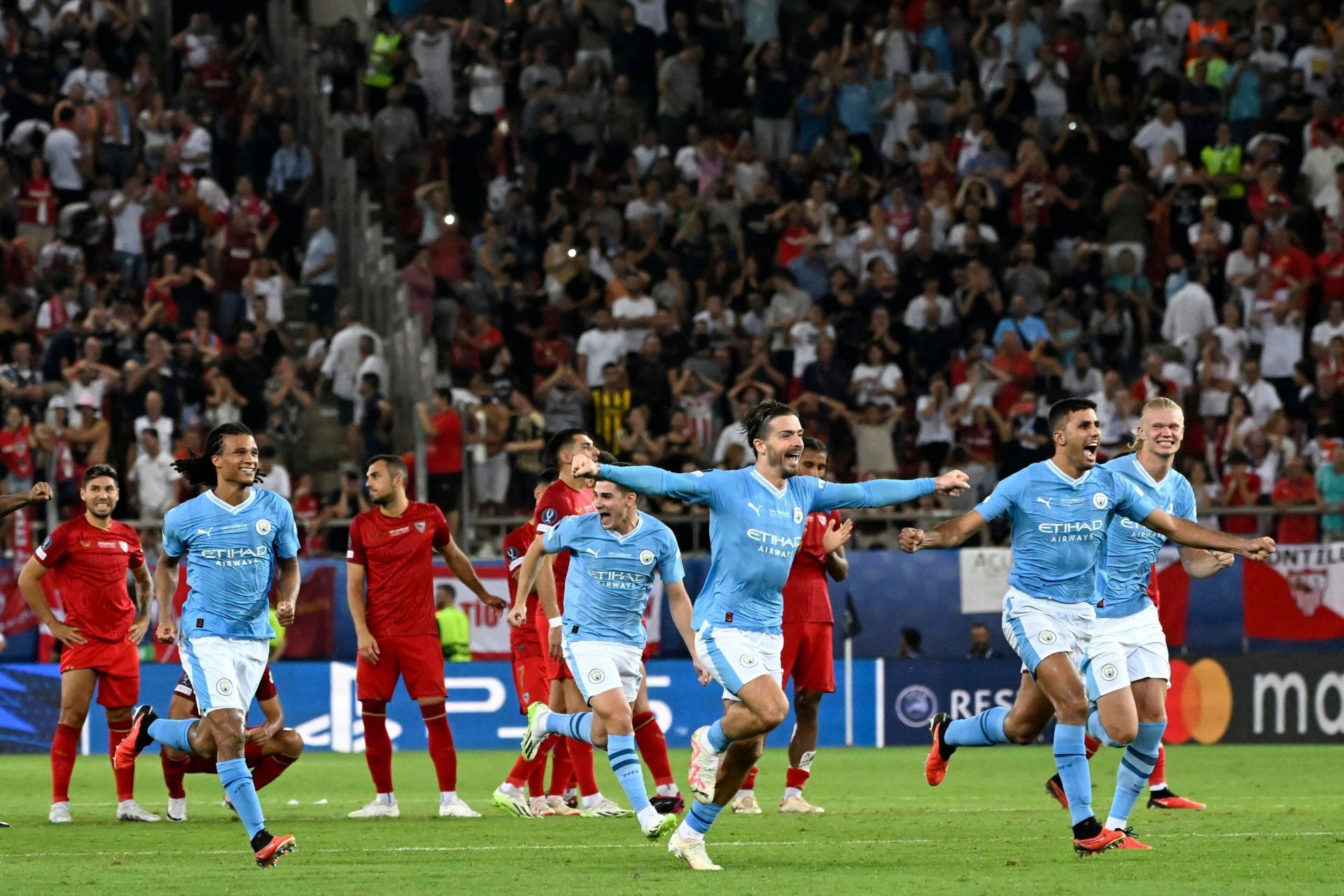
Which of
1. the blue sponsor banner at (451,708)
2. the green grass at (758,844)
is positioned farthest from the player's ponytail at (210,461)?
the blue sponsor banner at (451,708)

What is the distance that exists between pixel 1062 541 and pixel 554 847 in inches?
133

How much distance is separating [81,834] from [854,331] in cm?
1345

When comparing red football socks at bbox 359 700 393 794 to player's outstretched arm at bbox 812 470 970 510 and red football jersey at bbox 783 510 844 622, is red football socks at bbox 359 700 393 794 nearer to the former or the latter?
red football jersey at bbox 783 510 844 622

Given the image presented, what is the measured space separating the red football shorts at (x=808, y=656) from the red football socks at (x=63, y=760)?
16.6 ft

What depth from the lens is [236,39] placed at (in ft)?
94.4

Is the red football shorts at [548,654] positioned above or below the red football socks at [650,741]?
above

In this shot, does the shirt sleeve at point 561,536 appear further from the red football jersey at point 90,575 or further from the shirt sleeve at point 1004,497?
the red football jersey at point 90,575

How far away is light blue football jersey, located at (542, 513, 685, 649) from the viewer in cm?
1205

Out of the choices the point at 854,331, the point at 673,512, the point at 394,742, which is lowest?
the point at 394,742

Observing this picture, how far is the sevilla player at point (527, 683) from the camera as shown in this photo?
1392 cm

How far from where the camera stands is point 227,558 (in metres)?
11.5

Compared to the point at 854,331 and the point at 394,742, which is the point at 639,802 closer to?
the point at 394,742

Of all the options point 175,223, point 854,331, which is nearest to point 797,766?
point 854,331

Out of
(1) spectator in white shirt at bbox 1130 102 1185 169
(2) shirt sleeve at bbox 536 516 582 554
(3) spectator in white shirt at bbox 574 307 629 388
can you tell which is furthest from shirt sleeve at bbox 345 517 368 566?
(1) spectator in white shirt at bbox 1130 102 1185 169
